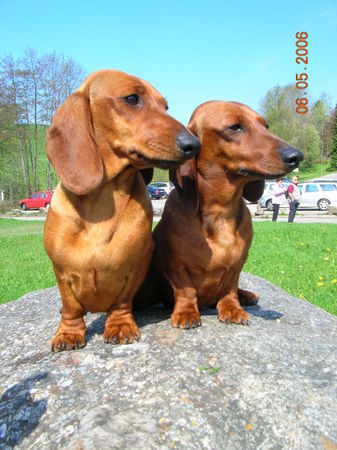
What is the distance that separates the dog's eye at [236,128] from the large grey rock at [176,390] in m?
1.34

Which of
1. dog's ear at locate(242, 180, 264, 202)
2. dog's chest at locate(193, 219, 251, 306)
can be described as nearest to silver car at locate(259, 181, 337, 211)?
dog's ear at locate(242, 180, 264, 202)

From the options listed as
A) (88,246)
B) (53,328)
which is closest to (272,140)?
(88,246)

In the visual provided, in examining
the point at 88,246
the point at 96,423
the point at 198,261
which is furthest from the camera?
the point at 198,261

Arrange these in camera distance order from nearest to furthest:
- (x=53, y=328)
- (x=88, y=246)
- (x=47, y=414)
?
(x=47, y=414), (x=88, y=246), (x=53, y=328)

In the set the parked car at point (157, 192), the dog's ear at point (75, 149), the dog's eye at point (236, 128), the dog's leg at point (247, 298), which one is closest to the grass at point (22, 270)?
the dog's leg at point (247, 298)

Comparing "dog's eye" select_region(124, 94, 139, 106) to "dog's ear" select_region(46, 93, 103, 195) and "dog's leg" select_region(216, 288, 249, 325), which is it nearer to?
"dog's ear" select_region(46, 93, 103, 195)

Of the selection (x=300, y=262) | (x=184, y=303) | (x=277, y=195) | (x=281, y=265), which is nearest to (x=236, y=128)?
(x=184, y=303)

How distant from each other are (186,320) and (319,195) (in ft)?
80.3

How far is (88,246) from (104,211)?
235mm

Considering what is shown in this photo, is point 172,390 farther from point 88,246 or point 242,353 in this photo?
point 88,246

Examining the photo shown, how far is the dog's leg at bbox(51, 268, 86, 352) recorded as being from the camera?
2664 millimetres

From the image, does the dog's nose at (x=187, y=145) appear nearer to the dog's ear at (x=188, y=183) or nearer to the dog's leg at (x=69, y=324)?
the dog's ear at (x=188, y=183)

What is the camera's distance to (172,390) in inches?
86.5

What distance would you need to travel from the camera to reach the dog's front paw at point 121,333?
105 inches
